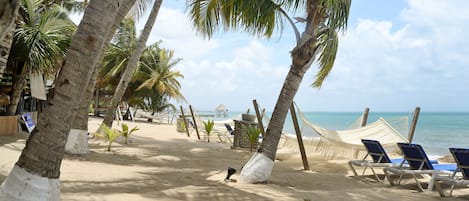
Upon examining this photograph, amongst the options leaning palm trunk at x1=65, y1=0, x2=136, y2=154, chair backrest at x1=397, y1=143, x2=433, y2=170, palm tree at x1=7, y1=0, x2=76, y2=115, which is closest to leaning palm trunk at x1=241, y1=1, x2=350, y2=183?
chair backrest at x1=397, y1=143, x2=433, y2=170

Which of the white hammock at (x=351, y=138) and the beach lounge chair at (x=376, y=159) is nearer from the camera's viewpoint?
the beach lounge chair at (x=376, y=159)

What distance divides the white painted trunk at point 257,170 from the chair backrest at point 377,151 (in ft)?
8.15

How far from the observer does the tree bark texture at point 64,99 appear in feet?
8.82

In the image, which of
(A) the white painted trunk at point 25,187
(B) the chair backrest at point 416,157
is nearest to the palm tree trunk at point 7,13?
(A) the white painted trunk at point 25,187

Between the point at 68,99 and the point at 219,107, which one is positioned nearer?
the point at 68,99

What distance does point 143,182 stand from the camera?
4773mm

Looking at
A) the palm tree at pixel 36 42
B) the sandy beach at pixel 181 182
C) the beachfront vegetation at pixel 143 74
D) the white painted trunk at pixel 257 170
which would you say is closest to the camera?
the sandy beach at pixel 181 182

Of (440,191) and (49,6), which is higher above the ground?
(49,6)

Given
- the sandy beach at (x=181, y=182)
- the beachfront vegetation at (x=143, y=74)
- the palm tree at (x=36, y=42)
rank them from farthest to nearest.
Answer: the beachfront vegetation at (x=143, y=74) → the palm tree at (x=36, y=42) → the sandy beach at (x=181, y=182)

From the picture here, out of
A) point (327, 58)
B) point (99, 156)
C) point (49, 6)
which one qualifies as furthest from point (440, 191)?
point (49, 6)

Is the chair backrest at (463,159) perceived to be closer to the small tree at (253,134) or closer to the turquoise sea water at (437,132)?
the turquoise sea water at (437,132)

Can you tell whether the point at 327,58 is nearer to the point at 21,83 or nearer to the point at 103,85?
the point at 21,83

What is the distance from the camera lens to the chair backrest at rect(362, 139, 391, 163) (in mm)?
6957

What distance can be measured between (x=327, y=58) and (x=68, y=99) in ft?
13.7
